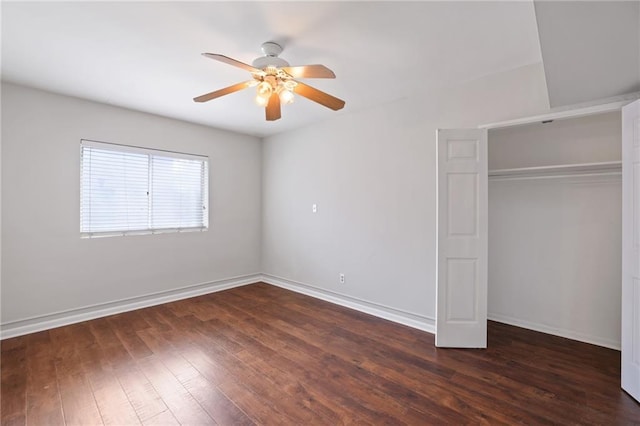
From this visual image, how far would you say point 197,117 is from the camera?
398 cm

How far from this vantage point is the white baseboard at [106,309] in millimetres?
2898

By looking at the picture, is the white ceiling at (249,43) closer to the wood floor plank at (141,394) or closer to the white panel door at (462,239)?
the white panel door at (462,239)

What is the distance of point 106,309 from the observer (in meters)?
3.45

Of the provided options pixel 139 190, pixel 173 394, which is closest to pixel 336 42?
pixel 173 394

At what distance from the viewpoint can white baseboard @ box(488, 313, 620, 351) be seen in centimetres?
251

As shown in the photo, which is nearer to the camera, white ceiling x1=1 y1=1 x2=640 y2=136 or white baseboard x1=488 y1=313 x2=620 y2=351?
white ceiling x1=1 y1=1 x2=640 y2=136

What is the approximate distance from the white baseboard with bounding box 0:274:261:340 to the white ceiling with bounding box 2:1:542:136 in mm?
2524

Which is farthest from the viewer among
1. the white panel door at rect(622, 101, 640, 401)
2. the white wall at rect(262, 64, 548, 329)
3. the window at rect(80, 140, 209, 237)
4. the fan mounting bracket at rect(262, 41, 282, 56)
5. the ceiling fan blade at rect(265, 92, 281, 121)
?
the window at rect(80, 140, 209, 237)

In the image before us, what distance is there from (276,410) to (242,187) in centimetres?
374

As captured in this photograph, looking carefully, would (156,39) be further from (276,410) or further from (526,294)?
(526,294)

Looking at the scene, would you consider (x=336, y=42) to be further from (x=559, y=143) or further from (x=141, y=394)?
(x=141, y=394)

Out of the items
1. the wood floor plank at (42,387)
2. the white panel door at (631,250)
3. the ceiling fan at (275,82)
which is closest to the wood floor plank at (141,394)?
the wood floor plank at (42,387)

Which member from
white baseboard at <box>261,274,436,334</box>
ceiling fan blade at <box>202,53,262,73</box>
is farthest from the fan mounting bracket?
white baseboard at <box>261,274,436,334</box>

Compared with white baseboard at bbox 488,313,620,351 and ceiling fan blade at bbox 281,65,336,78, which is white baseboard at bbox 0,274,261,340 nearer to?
ceiling fan blade at bbox 281,65,336,78
